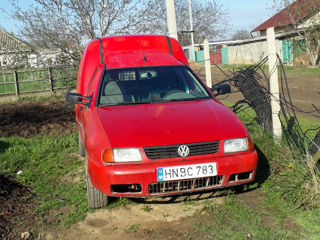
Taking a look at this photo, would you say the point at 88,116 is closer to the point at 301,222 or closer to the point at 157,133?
the point at 157,133

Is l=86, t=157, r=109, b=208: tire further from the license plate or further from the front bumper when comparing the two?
the license plate

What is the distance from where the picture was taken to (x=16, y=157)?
6938mm

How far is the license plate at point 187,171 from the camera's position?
3.88 metres

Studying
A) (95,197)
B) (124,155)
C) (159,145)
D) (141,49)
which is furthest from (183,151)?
(141,49)

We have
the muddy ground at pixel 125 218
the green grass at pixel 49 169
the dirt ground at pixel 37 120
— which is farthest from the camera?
the dirt ground at pixel 37 120

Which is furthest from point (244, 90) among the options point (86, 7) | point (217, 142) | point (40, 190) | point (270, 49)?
point (86, 7)

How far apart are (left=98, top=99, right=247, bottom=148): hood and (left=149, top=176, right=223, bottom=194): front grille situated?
401 mm

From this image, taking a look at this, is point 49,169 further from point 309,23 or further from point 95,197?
point 309,23

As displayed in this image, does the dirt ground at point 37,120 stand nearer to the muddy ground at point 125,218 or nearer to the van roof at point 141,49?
the van roof at point 141,49

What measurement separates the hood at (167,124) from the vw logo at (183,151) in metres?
0.06

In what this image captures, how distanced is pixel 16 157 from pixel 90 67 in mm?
2054

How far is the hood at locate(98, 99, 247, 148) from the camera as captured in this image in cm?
400

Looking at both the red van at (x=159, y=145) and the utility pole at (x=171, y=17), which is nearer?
the red van at (x=159, y=145)

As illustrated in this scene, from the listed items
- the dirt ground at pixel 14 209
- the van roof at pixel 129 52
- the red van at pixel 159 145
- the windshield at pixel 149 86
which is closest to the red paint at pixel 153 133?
the red van at pixel 159 145
